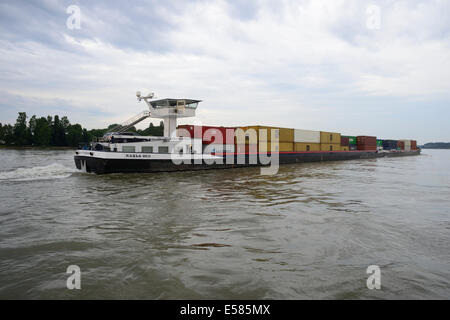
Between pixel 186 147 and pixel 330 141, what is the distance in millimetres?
34661

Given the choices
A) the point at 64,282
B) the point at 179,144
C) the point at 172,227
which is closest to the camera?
the point at 64,282

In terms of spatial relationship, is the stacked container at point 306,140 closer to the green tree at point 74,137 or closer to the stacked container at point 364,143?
the stacked container at point 364,143

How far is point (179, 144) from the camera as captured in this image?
27.5m

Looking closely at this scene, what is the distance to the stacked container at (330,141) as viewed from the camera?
49375mm

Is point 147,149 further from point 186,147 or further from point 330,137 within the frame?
point 330,137

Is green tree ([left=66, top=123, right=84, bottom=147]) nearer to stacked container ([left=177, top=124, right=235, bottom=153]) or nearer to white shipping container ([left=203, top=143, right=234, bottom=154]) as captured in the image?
stacked container ([left=177, top=124, right=235, bottom=153])

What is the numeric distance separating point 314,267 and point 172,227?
15.4 feet

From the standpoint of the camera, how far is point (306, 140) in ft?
149

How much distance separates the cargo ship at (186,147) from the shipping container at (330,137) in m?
4.54

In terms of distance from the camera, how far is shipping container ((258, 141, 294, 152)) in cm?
3644

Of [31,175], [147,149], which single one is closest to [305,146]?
[147,149]

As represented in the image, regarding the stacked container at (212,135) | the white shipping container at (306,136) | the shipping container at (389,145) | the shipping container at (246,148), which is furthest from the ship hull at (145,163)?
the shipping container at (389,145)
